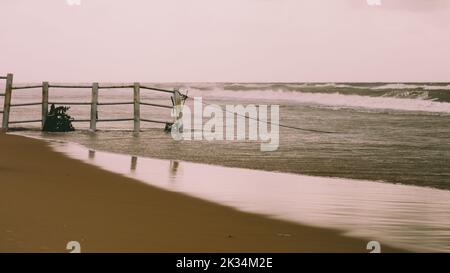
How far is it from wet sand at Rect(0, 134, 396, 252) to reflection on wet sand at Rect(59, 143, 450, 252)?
1.11 ft

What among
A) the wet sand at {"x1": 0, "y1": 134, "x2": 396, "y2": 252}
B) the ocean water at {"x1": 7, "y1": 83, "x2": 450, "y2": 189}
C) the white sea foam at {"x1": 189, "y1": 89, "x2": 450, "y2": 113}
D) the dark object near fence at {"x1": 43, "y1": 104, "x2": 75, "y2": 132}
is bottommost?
the wet sand at {"x1": 0, "y1": 134, "x2": 396, "y2": 252}

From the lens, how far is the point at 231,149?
14445 millimetres

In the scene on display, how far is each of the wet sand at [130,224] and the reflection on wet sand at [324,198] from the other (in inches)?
13.3

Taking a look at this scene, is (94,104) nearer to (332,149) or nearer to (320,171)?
(332,149)

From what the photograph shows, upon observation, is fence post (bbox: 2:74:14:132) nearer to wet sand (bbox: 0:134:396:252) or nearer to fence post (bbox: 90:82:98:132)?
fence post (bbox: 90:82:98:132)

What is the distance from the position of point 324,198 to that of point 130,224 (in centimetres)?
266

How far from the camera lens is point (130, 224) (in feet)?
19.1

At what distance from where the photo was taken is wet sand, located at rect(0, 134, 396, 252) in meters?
5.05

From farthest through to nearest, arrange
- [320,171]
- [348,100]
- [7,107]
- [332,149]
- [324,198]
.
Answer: [348,100]
[7,107]
[332,149]
[320,171]
[324,198]

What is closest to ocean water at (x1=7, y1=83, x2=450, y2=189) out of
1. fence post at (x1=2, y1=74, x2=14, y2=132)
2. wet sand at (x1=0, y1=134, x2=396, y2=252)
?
fence post at (x1=2, y1=74, x2=14, y2=132)

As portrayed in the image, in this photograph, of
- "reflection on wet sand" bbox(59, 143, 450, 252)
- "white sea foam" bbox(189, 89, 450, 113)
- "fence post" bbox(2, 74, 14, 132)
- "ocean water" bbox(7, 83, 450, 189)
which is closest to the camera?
"reflection on wet sand" bbox(59, 143, 450, 252)

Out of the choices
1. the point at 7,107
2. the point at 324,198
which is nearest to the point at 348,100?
the point at 7,107

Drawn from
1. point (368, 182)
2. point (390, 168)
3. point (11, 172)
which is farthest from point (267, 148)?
point (11, 172)
